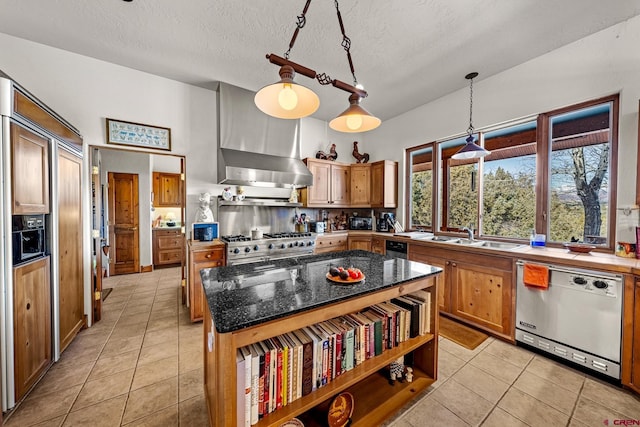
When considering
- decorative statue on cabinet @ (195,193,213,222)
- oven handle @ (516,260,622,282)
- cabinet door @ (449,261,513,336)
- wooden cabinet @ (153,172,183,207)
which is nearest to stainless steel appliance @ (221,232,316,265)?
decorative statue on cabinet @ (195,193,213,222)

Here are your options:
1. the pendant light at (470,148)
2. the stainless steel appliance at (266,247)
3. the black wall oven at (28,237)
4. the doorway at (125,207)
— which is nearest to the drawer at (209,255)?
the stainless steel appliance at (266,247)

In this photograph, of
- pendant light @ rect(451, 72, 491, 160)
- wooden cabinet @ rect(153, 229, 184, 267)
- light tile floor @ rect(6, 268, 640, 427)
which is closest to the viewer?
light tile floor @ rect(6, 268, 640, 427)

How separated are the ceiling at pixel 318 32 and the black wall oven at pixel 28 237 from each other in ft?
5.73

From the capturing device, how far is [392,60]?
268 centimetres

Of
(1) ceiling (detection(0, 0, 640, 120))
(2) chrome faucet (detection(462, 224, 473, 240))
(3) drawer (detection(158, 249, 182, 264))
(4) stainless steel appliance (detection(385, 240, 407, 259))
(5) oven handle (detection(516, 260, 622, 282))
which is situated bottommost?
(3) drawer (detection(158, 249, 182, 264))

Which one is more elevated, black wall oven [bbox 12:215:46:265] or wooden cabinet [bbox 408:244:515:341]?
black wall oven [bbox 12:215:46:265]

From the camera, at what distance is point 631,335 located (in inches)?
68.9

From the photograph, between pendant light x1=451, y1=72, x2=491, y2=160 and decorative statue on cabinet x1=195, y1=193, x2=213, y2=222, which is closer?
pendant light x1=451, y1=72, x2=491, y2=160

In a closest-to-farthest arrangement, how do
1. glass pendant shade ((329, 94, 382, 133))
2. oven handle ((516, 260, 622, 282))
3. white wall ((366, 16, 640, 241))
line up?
glass pendant shade ((329, 94, 382, 133)) < oven handle ((516, 260, 622, 282)) < white wall ((366, 16, 640, 241))

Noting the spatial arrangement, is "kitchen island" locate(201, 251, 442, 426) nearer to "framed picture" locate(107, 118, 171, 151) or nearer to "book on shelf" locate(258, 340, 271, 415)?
"book on shelf" locate(258, 340, 271, 415)

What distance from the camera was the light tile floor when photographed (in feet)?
5.08

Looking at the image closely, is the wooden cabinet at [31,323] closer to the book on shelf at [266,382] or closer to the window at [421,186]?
the book on shelf at [266,382]

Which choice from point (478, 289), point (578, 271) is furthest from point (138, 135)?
point (578, 271)

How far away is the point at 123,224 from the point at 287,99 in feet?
16.8
